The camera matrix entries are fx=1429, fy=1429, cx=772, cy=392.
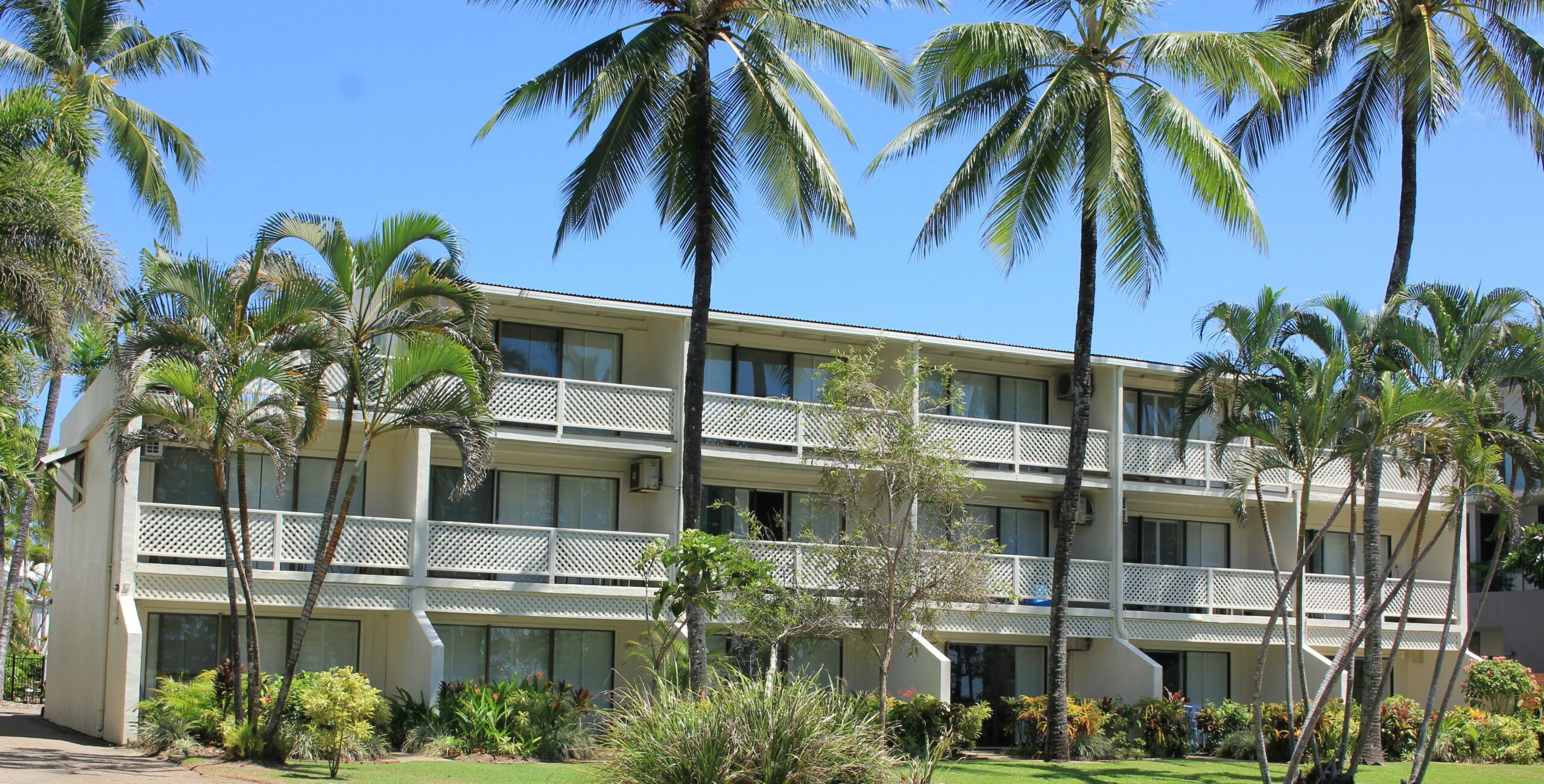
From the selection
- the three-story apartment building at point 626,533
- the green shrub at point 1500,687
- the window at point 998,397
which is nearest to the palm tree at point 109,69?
the three-story apartment building at point 626,533

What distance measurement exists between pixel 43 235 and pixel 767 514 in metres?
15.2

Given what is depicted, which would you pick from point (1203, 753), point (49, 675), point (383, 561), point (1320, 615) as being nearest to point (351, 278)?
point (383, 561)

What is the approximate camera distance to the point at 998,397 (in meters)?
30.6

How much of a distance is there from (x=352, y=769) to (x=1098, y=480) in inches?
638

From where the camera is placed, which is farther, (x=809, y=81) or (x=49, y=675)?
(x=49, y=675)

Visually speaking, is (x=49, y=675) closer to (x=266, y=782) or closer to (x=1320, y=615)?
(x=266, y=782)

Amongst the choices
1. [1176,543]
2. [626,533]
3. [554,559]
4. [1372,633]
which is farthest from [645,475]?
[1176,543]

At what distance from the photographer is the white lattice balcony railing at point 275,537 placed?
21.9 metres

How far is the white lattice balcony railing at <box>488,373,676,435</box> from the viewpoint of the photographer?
2472 centimetres

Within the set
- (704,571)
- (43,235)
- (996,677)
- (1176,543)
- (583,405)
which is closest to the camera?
(43,235)

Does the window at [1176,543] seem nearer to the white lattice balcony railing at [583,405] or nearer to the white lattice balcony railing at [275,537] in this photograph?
the white lattice balcony railing at [583,405]

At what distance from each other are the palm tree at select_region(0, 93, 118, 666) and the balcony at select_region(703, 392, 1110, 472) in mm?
11145

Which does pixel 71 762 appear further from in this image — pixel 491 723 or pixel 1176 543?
pixel 1176 543

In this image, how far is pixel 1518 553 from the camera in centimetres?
3822
